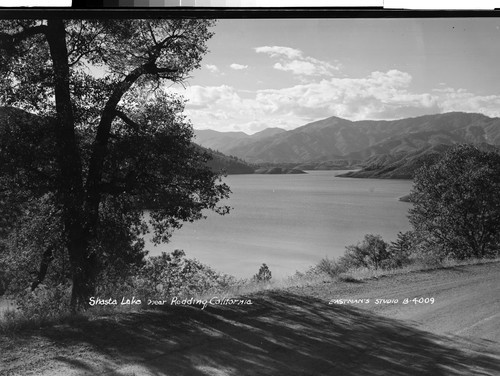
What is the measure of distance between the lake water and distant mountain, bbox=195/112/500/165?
225mm

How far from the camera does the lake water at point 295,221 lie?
3.64 metres

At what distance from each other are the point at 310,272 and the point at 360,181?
937 millimetres

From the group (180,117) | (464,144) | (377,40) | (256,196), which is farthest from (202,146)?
(464,144)

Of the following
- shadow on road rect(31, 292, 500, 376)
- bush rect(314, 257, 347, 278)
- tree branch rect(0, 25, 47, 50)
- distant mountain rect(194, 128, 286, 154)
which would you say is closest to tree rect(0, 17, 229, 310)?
tree branch rect(0, 25, 47, 50)

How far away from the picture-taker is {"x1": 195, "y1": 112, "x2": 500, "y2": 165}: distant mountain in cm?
362

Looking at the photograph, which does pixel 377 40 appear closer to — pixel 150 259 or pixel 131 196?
pixel 131 196

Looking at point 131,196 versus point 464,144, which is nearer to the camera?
point 464,144

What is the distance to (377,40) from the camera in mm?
3320

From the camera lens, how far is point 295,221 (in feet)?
11.9

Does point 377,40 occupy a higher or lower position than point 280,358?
higher

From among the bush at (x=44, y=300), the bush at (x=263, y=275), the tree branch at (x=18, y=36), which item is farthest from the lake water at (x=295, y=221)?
the tree branch at (x=18, y=36)

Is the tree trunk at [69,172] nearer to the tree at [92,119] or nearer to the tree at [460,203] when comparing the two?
the tree at [92,119]

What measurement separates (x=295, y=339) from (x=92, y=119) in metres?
2.44

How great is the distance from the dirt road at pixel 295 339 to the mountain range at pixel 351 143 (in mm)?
1133
